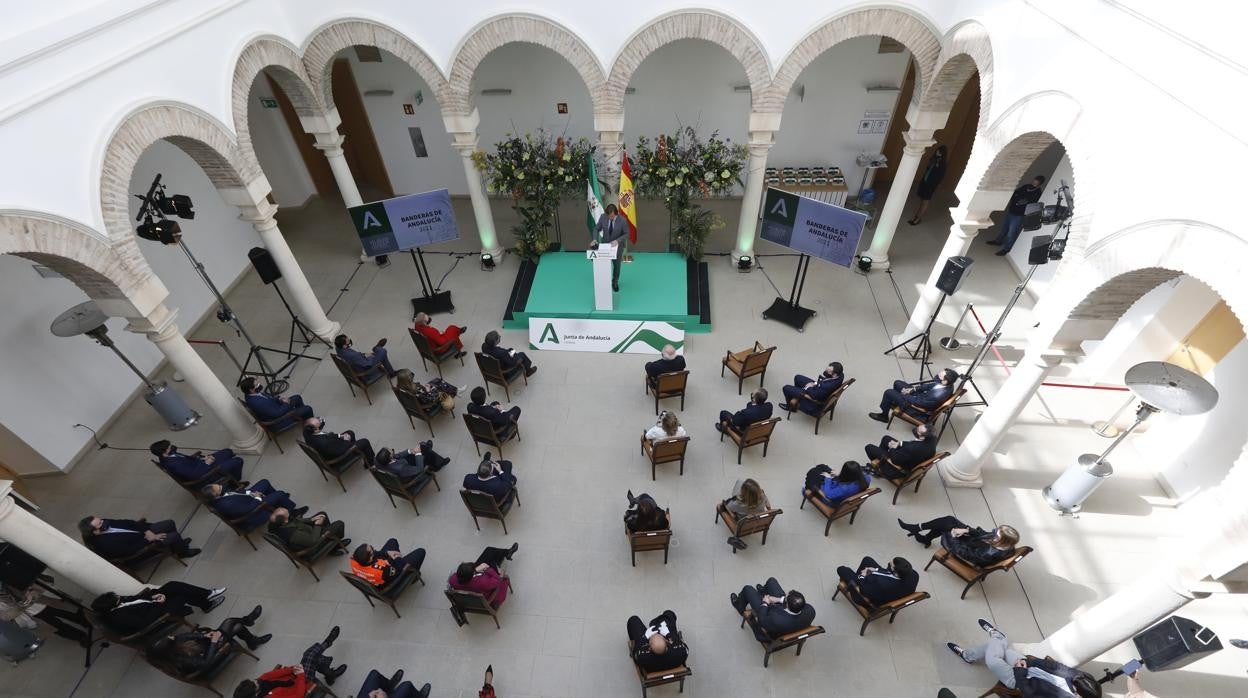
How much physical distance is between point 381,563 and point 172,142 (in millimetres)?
5305

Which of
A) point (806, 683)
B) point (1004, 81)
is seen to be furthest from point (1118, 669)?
point (1004, 81)

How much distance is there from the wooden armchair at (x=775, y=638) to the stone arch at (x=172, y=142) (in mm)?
6904

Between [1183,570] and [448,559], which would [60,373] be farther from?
[1183,570]

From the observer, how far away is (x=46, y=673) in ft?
17.9

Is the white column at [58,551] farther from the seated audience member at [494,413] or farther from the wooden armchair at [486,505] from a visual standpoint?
the seated audience member at [494,413]

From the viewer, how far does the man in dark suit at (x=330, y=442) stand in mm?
6371

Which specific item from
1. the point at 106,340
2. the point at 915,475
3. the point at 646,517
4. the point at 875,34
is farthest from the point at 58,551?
the point at 875,34

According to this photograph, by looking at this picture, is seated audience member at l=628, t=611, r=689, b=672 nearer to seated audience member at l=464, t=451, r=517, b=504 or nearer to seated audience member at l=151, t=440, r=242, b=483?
seated audience member at l=464, t=451, r=517, b=504

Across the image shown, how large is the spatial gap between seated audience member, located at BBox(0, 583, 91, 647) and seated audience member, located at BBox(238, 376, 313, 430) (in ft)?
8.07

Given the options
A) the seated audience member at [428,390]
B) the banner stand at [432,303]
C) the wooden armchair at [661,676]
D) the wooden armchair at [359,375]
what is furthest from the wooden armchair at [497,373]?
the wooden armchair at [661,676]

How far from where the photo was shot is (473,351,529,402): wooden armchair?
7434 mm

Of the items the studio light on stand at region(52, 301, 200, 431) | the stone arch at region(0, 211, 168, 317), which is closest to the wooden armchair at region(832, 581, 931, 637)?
the stone arch at region(0, 211, 168, 317)

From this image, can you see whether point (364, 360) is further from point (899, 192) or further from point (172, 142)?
point (899, 192)

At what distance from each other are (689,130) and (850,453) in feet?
22.0
